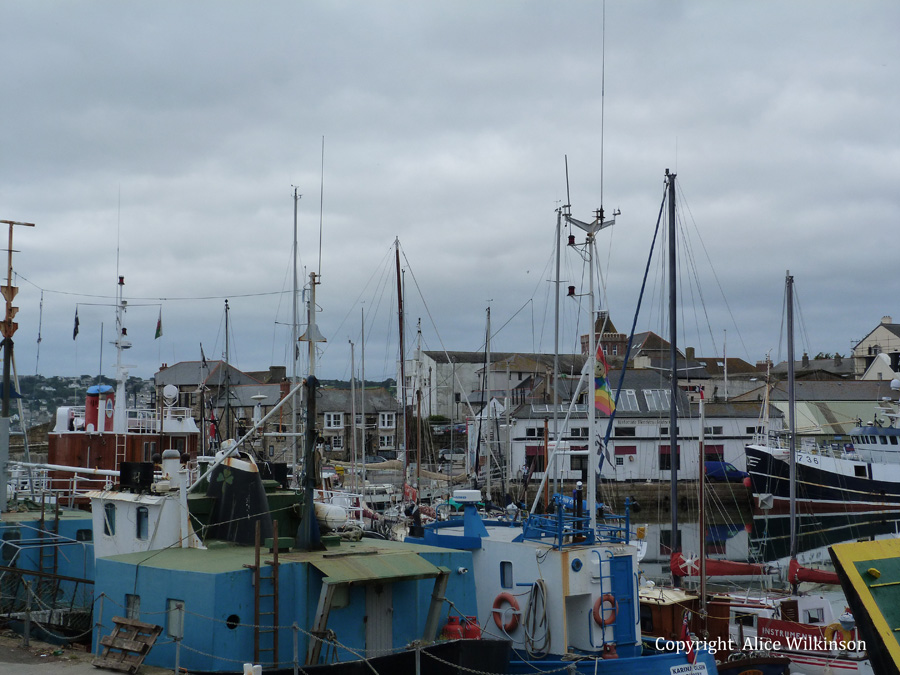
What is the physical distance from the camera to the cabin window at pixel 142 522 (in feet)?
56.8

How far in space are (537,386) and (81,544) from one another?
61840 millimetres

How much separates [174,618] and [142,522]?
3.53 m

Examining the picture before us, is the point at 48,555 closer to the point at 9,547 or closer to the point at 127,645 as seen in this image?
the point at 9,547

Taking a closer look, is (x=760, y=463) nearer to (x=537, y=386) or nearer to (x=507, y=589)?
(x=537, y=386)

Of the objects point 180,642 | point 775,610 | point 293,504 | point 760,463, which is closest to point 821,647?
point 775,610

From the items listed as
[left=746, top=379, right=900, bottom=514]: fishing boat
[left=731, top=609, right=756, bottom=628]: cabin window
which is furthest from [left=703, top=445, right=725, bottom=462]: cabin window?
[left=731, top=609, right=756, bottom=628]: cabin window

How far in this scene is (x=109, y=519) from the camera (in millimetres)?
18234

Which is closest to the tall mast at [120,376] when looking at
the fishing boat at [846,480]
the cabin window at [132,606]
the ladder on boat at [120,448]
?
the ladder on boat at [120,448]

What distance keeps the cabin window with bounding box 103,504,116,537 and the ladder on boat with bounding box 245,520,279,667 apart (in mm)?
5263

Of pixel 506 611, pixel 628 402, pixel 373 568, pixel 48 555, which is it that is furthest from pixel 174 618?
pixel 628 402

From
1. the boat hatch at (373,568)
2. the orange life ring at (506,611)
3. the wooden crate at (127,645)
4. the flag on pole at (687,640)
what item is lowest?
the flag on pole at (687,640)

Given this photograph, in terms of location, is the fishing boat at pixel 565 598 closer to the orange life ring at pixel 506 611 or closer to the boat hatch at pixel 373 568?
the orange life ring at pixel 506 611

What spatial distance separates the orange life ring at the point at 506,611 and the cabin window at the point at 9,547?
11737 mm

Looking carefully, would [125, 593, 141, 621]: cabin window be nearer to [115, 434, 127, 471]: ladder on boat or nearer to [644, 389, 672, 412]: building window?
[115, 434, 127, 471]: ladder on boat
